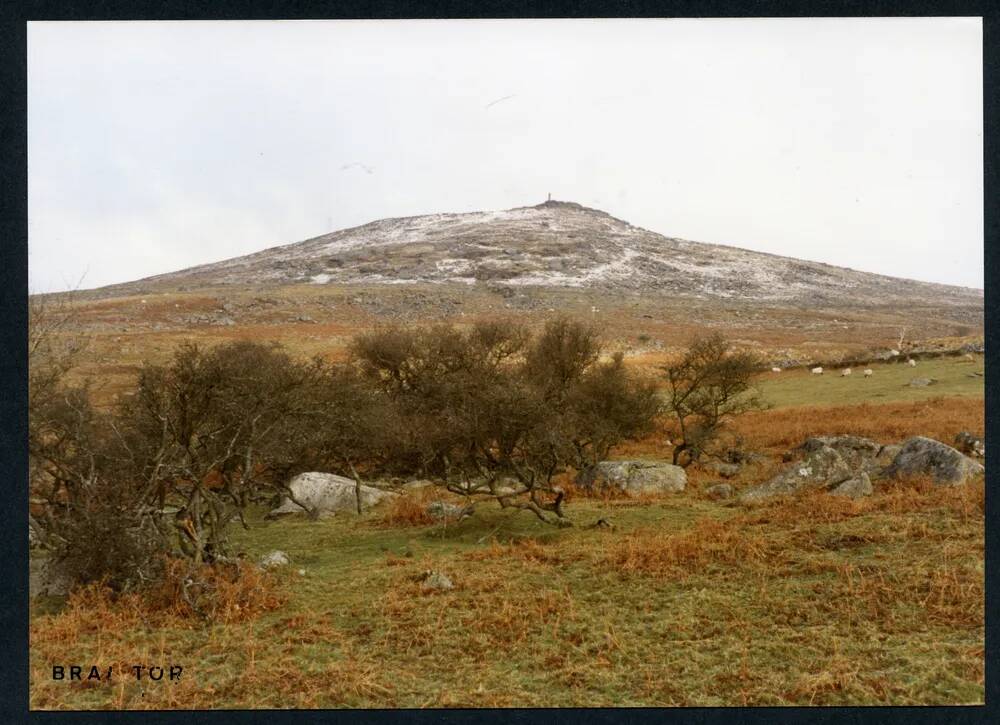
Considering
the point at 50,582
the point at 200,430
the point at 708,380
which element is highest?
the point at 708,380

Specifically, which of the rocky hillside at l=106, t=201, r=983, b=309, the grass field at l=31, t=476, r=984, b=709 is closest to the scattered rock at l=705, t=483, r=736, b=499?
the grass field at l=31, t=476, r=984, b=709

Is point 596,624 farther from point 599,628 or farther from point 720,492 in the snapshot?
point 720,492

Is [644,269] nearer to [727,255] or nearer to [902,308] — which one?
[727,255]

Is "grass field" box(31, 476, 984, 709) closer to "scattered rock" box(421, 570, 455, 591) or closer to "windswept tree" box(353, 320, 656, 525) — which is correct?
"scattered rock" box(421, 570, 455, 591)

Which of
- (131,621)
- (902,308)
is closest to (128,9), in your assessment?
(131,621)

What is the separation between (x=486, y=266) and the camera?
53.3 metres

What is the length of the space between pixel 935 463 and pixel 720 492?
3.45 m

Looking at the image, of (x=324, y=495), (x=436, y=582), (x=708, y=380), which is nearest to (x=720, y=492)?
(x=708, y=380)

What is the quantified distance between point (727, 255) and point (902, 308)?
17571 mm

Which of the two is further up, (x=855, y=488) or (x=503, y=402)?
(x=503, y=402)

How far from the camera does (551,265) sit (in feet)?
185

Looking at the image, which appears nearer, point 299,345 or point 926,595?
point 926,595

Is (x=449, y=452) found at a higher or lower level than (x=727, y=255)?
lower

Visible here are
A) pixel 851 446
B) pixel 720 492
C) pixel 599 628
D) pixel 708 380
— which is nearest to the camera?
pixel 599 628
